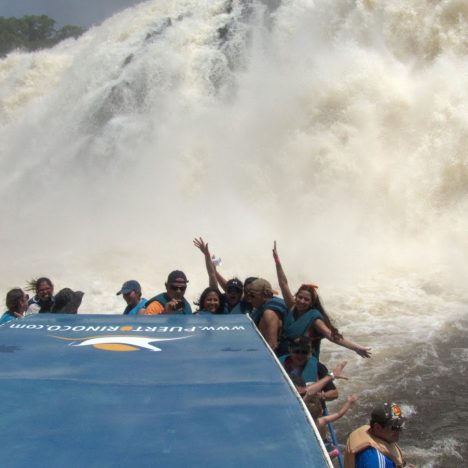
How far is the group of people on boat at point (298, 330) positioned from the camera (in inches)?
101

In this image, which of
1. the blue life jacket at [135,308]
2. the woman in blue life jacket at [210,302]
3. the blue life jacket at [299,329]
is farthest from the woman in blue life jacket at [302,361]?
the blue life jacket at [135,308]

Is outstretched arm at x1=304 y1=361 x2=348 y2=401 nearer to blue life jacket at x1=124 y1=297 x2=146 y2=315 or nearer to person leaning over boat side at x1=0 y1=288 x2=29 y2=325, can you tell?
blue life jacket at x1=124 y1=297 x2=146 y2=315

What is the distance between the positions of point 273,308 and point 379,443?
3.21 feet

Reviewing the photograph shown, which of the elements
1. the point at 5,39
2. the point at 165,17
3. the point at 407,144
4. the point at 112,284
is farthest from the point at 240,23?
the point at 5,39

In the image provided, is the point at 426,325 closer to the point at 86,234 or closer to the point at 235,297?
the point at 235,297

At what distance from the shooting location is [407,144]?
11766mm

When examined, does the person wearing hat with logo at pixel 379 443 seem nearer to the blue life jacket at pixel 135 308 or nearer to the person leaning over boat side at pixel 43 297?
the blue life jacket at pixel 135 308

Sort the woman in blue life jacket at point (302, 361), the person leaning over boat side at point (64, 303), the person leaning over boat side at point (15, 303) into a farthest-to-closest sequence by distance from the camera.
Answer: the person leaning over boat side at point (64, 303), the person leaning over boat side at point (15, 303), the woman in blue life jacket at point (302, 361)

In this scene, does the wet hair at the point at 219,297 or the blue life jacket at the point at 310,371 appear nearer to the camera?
the blue life jacket at the point at 310,371

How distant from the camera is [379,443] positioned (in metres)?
2.57

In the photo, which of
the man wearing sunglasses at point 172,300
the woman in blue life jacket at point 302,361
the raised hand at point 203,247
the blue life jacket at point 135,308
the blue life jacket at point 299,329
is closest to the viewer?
the woman in blue life jacket at point 302,361

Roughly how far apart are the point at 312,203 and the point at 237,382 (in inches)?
390

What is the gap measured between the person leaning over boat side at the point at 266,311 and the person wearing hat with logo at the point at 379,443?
2.51ft

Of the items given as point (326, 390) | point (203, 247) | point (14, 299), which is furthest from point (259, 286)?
point (14, 299)
